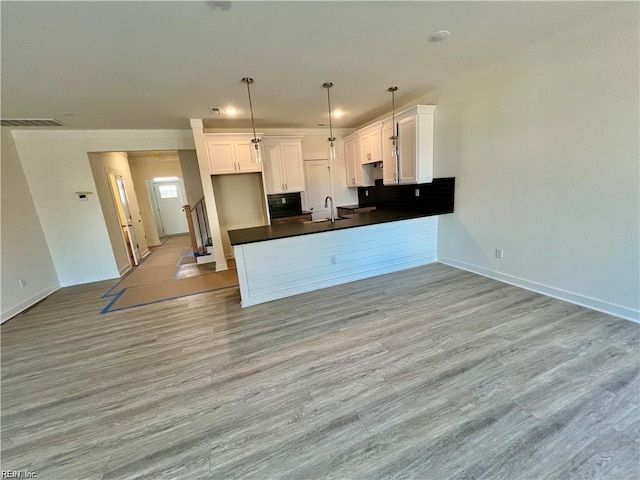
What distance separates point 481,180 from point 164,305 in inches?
185

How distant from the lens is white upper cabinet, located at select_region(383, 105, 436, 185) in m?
3.74

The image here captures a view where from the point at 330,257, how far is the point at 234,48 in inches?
100

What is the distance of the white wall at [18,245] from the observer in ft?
11.6

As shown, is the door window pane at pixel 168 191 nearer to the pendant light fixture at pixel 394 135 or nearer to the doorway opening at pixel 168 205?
the doorway opening at pixel 168 205

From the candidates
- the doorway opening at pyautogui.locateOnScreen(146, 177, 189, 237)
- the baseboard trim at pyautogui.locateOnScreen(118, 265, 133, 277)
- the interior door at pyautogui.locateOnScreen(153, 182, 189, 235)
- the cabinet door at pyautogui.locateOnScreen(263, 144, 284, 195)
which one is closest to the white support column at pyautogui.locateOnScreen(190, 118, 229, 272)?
the cabinet door at pyautogui.locateOnScreen(263, 144, 284, 195)

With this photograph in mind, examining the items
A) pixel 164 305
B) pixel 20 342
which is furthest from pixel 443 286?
pixel 20 342

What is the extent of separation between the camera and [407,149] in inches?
157

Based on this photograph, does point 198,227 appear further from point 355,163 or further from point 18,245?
point 355,163

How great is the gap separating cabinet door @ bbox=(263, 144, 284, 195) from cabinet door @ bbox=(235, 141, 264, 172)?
273 mm

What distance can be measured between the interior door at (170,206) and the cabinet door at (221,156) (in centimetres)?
608

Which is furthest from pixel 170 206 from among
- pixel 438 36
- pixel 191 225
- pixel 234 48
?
pixel 438 36

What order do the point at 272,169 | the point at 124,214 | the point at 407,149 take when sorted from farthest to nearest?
the point at 124,214, the point at 272,169, the point at 407,149

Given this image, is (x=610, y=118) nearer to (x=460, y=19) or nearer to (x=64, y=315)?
(x=460, y=19)

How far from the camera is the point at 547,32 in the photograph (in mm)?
2373
